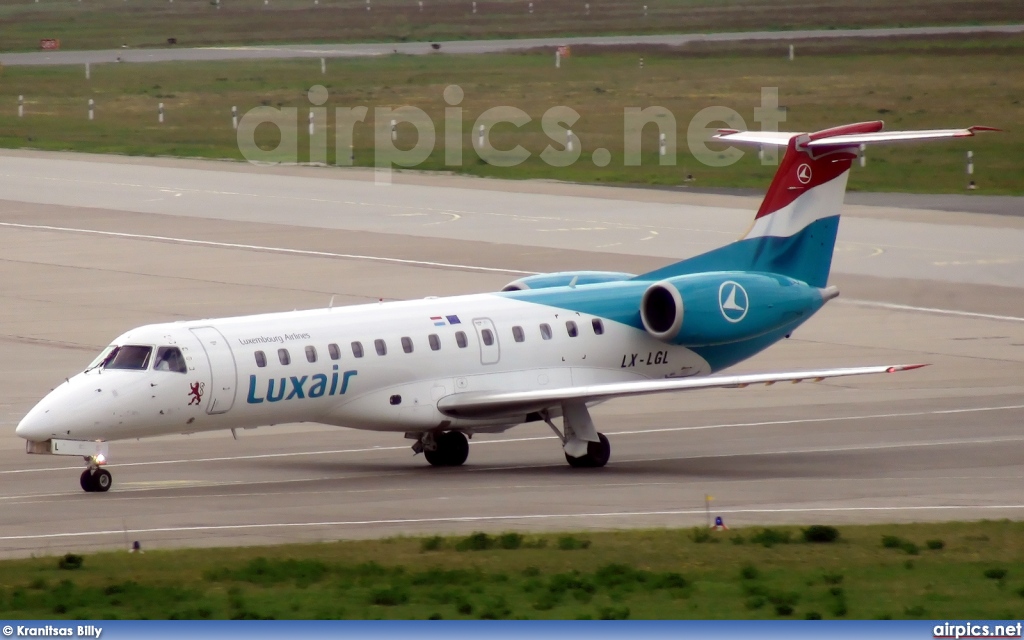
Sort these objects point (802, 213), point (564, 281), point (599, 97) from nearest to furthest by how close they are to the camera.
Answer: point (564, 281)
point (802, 213)
point (599, 97)

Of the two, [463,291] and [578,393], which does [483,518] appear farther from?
[463,291]

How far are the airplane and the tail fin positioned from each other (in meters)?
0.03

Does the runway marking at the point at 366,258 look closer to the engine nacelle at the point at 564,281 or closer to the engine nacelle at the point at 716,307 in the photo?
the engine nacelle at the point at 716,307

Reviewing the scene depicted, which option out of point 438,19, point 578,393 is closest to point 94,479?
point 578,393

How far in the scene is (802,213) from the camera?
33.3 m

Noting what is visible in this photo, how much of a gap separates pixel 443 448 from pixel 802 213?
8225 mm

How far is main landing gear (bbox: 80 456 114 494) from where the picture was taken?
2700cm

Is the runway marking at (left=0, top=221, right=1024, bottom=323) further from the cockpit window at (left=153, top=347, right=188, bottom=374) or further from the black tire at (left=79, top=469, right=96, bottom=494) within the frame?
the black tire at (left=79, top=469, right=96, bottom=494)

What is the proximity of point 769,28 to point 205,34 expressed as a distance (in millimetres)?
41859

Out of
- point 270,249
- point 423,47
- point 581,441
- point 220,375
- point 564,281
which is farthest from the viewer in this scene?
point 423,47

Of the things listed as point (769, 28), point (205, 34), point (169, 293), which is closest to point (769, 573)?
point (169, 293)

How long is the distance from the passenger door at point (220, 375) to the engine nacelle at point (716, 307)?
7.48m

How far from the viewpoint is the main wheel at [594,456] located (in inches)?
1158

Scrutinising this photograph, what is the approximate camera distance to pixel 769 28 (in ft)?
412
